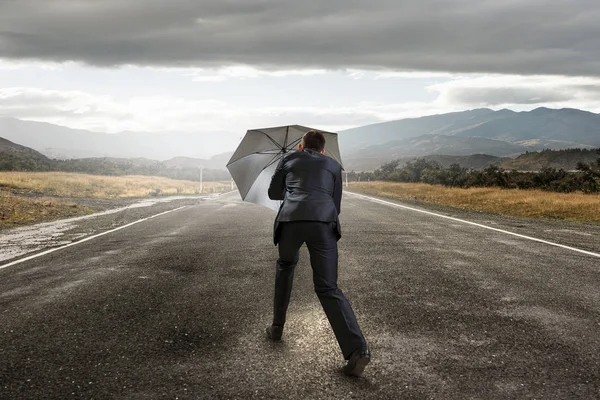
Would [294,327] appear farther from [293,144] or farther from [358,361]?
[293,144]

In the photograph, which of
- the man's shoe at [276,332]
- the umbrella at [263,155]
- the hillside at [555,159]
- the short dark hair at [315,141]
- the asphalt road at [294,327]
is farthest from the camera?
the hillside at [555,159]

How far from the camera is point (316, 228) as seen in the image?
3980mm

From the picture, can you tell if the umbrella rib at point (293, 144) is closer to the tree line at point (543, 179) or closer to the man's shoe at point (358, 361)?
the man's shoe at point (358, 361)

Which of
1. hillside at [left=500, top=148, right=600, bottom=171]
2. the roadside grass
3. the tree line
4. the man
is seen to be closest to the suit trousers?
the man

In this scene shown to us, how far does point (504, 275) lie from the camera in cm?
721

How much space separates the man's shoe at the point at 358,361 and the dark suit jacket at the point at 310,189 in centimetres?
91

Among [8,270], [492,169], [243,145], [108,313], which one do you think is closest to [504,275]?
[243,145]

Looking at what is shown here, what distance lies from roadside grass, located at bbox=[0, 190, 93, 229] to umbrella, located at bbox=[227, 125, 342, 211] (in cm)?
1135

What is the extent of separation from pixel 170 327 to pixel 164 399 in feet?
5.23

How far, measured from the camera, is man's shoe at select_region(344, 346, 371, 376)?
3.61 meters

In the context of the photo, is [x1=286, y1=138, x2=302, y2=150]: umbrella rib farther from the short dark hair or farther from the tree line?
the tree line

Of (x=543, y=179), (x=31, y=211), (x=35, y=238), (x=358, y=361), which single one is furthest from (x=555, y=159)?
(x=358, y=361)

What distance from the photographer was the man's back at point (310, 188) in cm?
400

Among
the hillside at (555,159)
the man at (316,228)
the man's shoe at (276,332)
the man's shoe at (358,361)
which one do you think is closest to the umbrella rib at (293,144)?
the man at (316,228)
